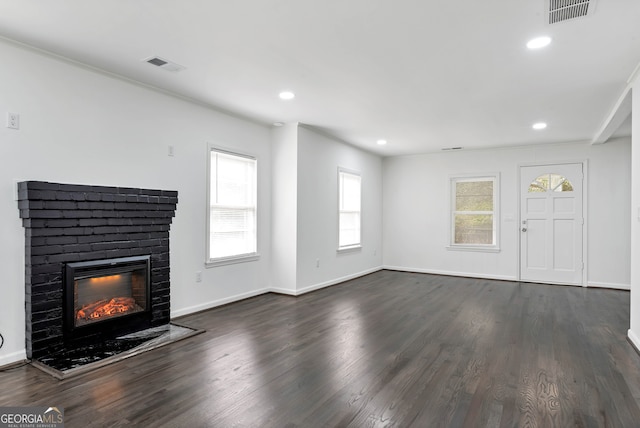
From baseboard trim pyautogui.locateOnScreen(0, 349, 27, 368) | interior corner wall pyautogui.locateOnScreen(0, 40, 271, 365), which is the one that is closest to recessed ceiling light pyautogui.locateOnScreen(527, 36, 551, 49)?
interior corner wall pyautogui.locateOnScreen(0, 40, 271, 365)

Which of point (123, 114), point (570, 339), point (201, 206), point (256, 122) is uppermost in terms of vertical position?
point (256, 122)

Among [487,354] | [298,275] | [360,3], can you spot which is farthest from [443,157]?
[360,3]

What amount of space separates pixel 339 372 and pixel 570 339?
2421 mm

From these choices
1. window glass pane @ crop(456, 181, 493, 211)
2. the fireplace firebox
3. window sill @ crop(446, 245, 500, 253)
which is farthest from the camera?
window glass pane @ crop(456, 181, 493, 211)

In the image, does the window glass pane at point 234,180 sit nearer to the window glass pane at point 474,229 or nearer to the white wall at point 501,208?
the white wall at point 501,208

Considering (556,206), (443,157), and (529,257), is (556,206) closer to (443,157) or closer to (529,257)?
(529,257)

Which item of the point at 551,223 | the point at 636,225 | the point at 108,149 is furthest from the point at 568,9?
the point at 551,223

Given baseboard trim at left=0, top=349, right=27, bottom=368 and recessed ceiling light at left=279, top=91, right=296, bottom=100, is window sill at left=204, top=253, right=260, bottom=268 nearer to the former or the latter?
baseboard trim at left=0, top=349, right=27, bottom=368

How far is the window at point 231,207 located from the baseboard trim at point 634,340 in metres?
4.30

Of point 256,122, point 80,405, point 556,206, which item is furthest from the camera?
point 556,206

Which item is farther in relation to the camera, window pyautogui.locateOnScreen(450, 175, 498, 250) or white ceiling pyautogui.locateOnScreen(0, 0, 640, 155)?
window pyautogui.locateOnScreen(450, 175, 498, 250)

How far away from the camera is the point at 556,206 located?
6.59 m

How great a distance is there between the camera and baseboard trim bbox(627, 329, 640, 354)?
326cm

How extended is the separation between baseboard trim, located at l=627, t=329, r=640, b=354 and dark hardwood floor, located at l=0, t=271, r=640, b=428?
51 millimetres
